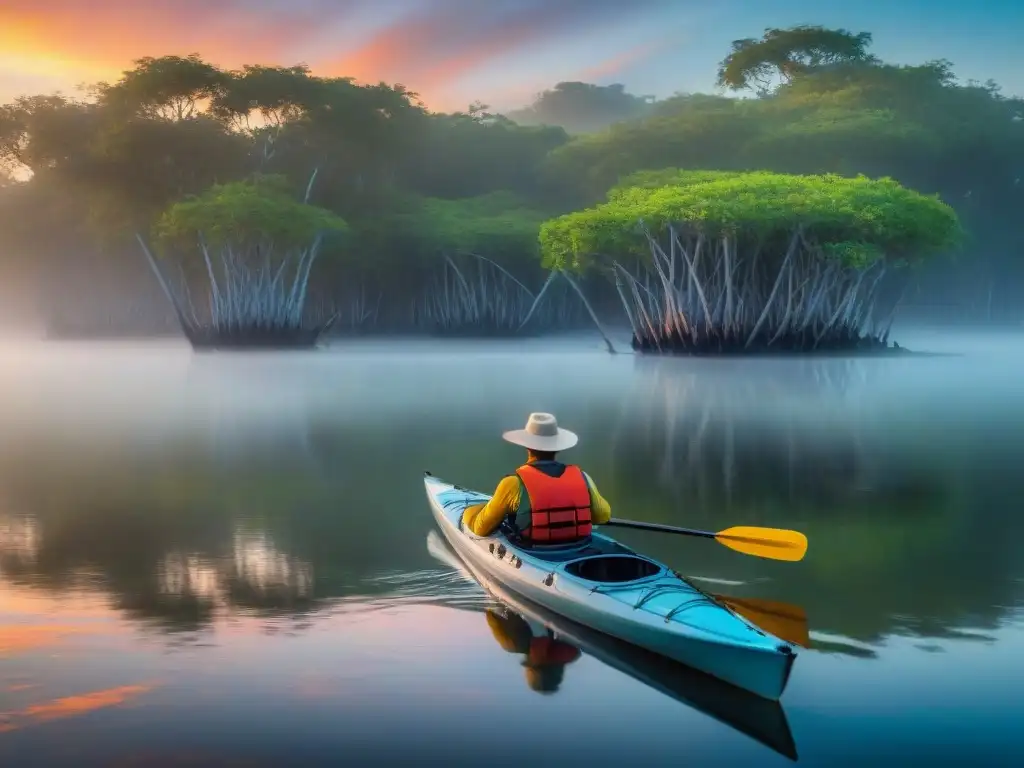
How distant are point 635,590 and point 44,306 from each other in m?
62.1

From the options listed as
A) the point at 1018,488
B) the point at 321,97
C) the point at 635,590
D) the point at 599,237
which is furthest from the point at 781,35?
the point at 635,590

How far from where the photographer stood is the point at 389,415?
17391mm

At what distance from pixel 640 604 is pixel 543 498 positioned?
3.62ft

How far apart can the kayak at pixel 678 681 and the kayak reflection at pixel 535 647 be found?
0.06 metres

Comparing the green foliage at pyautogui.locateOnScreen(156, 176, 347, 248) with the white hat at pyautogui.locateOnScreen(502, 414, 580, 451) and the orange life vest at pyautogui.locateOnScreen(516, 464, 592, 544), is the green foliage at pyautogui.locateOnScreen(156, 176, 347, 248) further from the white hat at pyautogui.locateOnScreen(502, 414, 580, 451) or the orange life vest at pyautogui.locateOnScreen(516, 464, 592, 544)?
the orange life vest at pyautogui.locateOnScreen(516, 464, 592, 544)

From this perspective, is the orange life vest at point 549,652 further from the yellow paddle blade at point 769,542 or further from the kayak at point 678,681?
the yellow paddle blade at point 769,542

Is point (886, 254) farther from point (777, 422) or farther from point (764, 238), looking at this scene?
point (777, 422)

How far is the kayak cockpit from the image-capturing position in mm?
6305

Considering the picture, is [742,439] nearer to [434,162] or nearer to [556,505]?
[556,505]

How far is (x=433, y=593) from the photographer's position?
707 cm

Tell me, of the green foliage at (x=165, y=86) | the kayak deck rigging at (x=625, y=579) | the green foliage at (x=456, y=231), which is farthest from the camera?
the green foliage at (x=456, y=231)

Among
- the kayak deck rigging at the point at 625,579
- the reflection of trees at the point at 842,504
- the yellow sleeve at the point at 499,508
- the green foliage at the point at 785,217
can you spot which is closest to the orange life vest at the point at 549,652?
the kayak deck rigging at the point at 625,579

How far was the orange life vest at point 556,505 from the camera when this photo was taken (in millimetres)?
6664

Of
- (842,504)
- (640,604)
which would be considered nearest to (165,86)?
(842,504)
